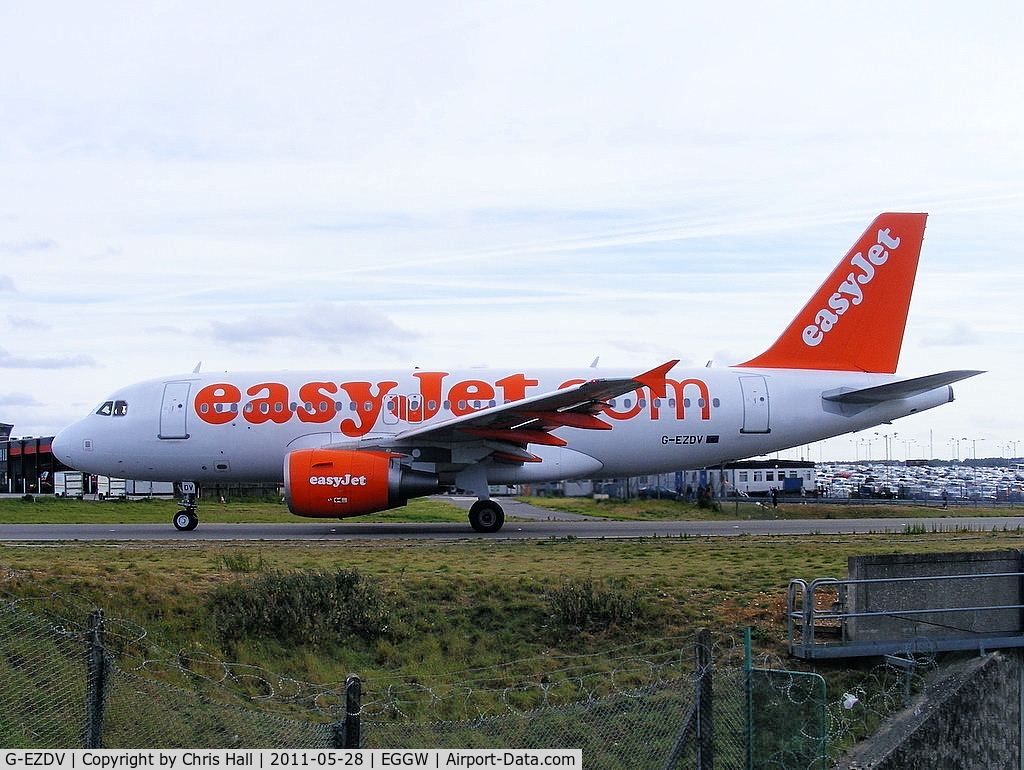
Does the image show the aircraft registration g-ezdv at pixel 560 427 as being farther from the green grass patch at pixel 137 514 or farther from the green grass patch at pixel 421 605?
the green grass patch at pixel 421 605

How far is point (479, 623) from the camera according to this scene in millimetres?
13352

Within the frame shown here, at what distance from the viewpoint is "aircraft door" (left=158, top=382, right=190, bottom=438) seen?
24.9 meters

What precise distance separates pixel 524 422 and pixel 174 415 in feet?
29.0

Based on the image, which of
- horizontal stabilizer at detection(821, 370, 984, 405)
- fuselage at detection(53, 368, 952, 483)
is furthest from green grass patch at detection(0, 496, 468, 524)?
horizontal stabilizer at detection(821, 370, 984, 405)

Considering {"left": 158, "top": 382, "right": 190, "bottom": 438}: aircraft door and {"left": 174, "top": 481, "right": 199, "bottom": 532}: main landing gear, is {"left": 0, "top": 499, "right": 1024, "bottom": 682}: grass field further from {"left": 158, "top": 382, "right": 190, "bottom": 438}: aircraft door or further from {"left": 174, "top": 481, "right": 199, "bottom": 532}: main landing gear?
{"left": 158, "top": 382, "right": 190, "bottom": 438}: aircraft door

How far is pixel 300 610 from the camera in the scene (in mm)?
13148

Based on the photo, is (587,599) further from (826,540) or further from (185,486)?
(185,486)

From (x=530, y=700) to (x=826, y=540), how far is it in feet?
37.4

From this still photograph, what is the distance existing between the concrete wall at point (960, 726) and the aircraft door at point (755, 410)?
12503mm

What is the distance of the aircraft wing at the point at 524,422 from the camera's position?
2080 centimetres

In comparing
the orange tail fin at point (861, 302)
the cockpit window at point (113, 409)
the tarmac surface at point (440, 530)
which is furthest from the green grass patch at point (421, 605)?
the orange tail fin at point (861, 302)

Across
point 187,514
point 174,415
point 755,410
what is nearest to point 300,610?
point 187,514

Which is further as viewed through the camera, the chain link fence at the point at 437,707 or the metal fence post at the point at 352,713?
the chain link fence at the point at 437,707
